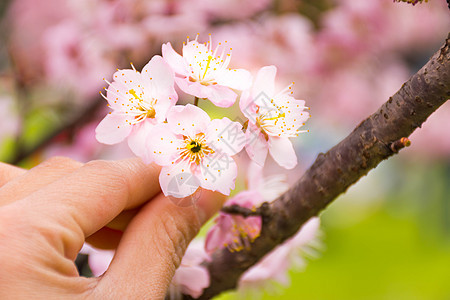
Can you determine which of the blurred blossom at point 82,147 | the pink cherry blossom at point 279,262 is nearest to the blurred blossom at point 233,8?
the blurred blossom at point 82,147

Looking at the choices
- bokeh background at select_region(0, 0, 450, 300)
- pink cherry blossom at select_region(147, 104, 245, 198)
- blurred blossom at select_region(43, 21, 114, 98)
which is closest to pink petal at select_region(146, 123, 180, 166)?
pink cherry blossom at select_region(147, 104, 245, 198)

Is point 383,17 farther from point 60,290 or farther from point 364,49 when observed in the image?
point 60,290

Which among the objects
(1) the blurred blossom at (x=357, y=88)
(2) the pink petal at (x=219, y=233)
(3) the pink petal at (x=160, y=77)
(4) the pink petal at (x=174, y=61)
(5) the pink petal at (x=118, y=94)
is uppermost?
(1) the blurred blossom at (x=357, y=88)

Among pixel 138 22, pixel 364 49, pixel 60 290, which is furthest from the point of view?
pixel 364 49

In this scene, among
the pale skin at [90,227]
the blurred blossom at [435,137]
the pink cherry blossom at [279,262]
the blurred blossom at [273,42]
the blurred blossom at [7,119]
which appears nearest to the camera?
the pale skin at [90,227]

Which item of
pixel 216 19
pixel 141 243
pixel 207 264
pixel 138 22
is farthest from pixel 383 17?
pixel 141 243

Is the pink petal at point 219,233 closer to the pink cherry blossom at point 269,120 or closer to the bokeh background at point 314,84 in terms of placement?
the pink cherry blossom at point 269,120

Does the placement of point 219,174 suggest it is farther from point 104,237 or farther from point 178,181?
point 104,237

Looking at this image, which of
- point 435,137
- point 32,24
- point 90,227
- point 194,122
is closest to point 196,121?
point 194,122
